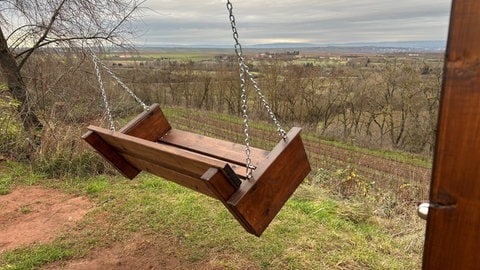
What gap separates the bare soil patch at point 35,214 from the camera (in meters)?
3.69

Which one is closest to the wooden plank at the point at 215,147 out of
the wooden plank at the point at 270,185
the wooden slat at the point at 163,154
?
the wooden plank at the point at 270,185

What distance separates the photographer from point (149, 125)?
2953 millimetres

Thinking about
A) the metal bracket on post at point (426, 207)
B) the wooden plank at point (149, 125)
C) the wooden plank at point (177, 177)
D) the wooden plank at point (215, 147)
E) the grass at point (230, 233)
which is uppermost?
the metal bracket on post at point (426, 207)

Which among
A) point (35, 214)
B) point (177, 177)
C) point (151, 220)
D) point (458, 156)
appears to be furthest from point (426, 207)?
point (35, 214)

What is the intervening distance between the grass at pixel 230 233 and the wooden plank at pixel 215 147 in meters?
1.08

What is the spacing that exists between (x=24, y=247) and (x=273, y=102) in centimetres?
1702

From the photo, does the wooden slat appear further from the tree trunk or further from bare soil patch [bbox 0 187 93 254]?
the tree trunk

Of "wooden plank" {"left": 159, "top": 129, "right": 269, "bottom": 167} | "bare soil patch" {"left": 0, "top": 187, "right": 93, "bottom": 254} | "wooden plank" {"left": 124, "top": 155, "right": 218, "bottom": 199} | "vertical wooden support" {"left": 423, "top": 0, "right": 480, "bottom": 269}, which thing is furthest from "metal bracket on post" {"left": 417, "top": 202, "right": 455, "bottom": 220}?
"bare soil patch" {"left": 0, "top": 187, "right": 93, "bottom": 254}

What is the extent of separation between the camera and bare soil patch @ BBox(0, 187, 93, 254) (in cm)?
369

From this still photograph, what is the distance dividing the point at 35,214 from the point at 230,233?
7.50 feet

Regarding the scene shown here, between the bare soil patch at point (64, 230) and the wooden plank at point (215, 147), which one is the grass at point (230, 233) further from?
the wooden plank at point (215, 147)

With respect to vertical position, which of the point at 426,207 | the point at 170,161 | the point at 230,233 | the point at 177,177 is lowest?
the point at 230,233

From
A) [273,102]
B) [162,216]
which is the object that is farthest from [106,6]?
[273,102]

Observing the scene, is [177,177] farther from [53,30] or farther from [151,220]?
[53,30]
